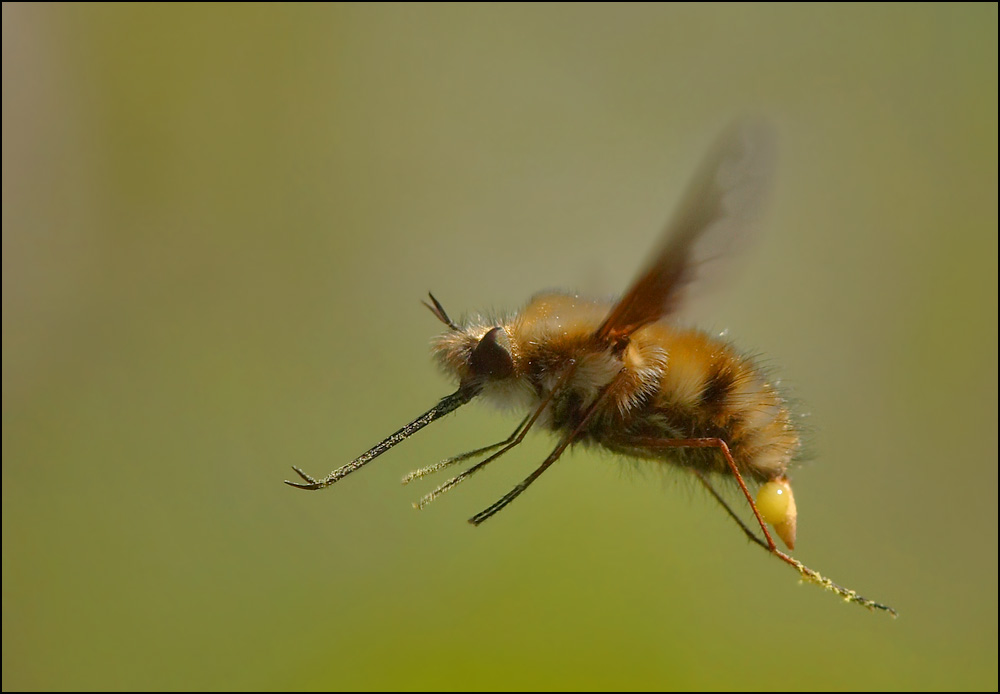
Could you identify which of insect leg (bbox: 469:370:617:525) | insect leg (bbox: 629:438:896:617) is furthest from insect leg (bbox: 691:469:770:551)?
insect leg (bbox: 469:370:617:525)

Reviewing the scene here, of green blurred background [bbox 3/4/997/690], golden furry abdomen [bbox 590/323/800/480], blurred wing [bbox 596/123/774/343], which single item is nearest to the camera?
blurred wing [bbox 596/123/774/343]

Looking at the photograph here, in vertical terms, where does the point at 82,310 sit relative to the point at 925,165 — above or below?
below

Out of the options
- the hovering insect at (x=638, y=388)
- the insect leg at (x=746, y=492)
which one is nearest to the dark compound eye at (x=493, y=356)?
the hovering insect at (x=638, y=388)

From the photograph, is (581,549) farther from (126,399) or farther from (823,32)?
(823,32)

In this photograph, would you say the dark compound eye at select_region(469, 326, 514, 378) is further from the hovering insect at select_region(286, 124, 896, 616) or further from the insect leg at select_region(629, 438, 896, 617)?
the insect leg at select_region(629, 438, 896, 617)

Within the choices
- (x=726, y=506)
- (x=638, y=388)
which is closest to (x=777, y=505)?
(x=726, y=506)

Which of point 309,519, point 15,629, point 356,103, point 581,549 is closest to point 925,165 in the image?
point 356,103
